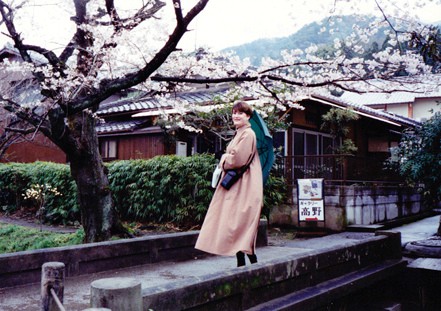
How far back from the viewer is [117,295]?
9.96 feet

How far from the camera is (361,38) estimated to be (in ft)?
31.6

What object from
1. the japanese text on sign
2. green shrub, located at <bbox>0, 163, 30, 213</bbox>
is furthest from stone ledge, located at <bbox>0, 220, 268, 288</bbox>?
green shrub, located at <bbox>0, 163, 30, 213</bbox>

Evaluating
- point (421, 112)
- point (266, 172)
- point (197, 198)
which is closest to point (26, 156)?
point (197, 198)

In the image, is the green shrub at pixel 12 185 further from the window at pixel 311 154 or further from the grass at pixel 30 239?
the window at pixel 311 154

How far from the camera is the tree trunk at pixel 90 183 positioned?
880cm

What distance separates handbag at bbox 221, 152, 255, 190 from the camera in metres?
5.44

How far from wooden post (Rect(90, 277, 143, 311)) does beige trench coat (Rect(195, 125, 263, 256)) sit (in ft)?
7.31

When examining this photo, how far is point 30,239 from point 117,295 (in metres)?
9.48

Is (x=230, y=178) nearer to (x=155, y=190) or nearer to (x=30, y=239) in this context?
(x=155, y=190)

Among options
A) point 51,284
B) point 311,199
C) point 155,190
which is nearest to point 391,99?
point 311,199

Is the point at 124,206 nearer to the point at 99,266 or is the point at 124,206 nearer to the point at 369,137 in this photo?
the point at 99,266

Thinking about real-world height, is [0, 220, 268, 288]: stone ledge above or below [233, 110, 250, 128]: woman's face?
below

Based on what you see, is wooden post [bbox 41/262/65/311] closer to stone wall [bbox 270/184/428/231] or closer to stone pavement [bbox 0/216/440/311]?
stone pavement [bbox 0/216/440/311]

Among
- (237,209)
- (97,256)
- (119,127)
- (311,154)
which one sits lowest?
(97,256)
